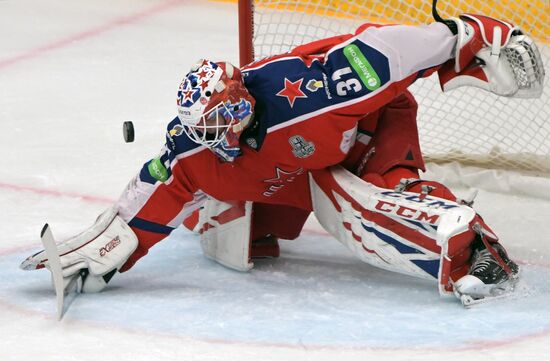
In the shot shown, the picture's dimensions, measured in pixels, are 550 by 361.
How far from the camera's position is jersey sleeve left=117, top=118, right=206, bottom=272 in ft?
10.3

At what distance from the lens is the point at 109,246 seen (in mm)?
3127

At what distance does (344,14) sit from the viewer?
4203 millimetres

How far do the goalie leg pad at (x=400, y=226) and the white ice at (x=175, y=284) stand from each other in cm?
10

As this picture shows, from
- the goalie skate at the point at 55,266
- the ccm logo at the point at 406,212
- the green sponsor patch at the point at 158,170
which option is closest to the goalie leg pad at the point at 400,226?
the ccm logo at the point at 406,212

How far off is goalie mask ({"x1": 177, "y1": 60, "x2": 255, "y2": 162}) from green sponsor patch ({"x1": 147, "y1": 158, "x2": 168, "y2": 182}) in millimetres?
180

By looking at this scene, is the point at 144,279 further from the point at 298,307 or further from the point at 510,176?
the point at 510,176

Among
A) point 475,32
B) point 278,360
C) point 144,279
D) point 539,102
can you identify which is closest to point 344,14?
point 539,102

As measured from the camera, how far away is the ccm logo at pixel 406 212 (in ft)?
9.63

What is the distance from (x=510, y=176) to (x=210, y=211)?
1101 mm

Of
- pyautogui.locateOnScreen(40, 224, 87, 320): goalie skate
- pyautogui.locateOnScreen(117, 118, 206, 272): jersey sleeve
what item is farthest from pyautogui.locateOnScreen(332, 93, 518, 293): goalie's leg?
pyautogui.locateOnScreen(40, 224, 87, 320): goalie skate

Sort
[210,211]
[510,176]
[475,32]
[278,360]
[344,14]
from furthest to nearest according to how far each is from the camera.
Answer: [344,14] → [510,176] → [210,211] → [475,32] → [278,360]

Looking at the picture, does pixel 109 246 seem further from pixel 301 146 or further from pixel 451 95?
pixel 451 95

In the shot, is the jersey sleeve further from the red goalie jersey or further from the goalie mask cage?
the goalie mask cage

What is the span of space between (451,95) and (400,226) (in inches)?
49.6
